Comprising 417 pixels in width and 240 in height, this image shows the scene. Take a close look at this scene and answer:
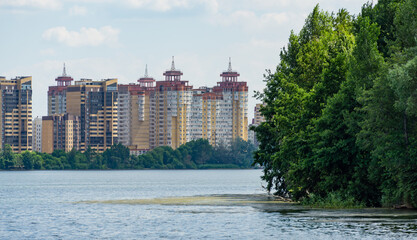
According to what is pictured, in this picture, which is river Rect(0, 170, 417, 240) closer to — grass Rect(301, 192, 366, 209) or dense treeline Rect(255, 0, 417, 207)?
grass Rect(301, 192, 366, 209)

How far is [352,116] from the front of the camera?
70.2 m

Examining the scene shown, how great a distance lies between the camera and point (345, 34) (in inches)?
3297

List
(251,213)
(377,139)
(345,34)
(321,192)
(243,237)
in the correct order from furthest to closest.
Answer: (345,34) → (321,192) → (251,213) → (377,139) → (243,237)

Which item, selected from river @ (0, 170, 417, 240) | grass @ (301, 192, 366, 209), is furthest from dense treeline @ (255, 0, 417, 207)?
river @ (0, 170, 417, 240)

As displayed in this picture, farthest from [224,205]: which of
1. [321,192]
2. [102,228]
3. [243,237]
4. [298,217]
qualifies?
[243,237]

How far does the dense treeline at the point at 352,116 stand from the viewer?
64438 mm

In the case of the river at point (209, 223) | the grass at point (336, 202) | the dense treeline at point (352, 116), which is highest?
the dense treeline at point (352, 116)

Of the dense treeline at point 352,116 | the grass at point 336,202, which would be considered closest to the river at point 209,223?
the grass at point 336,202

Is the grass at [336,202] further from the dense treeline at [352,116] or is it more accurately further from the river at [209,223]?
the river at [209,223]

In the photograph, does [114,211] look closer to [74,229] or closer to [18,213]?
[18,213]

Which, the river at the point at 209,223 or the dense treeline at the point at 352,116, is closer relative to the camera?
the river at the point at 209,223

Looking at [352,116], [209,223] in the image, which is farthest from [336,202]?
[209,223]

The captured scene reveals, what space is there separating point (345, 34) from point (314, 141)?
1425cm

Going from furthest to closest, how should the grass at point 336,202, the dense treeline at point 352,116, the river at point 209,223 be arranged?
the grass at point 336,202, the dense treeline at point 352,116, the river at point 209,223
